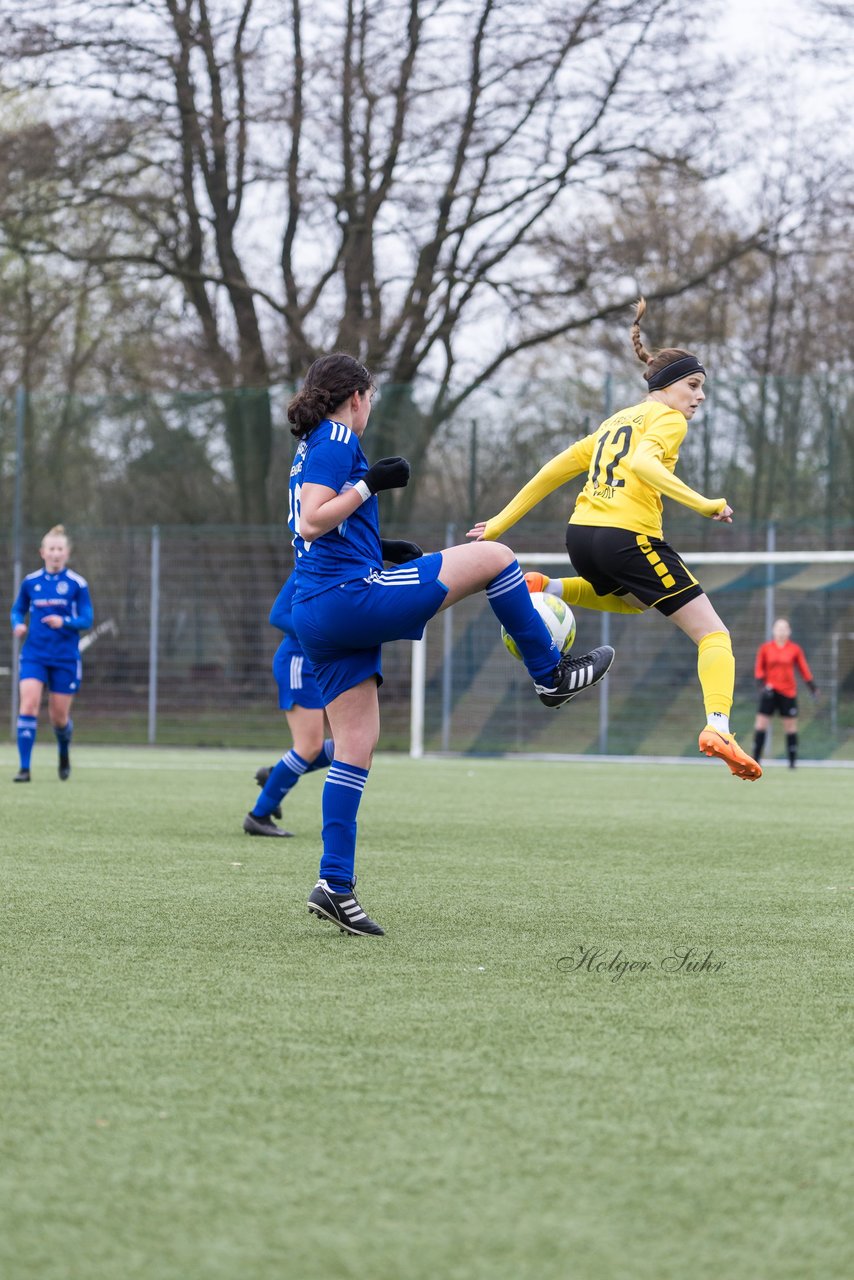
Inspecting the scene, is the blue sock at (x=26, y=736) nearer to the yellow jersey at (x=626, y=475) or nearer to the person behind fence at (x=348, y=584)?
the yellow jersey at (x=626, y=475)

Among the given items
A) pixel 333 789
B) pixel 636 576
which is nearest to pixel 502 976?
pixel 333 789

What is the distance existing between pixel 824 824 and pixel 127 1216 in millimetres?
7783

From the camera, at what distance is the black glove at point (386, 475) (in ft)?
15.5

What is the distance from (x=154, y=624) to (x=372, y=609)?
54.7 feet

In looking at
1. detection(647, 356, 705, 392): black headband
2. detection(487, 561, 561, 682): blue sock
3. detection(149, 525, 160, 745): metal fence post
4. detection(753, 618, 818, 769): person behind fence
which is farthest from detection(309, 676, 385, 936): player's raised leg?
detection(149, 525, 160, 745): metal fence post

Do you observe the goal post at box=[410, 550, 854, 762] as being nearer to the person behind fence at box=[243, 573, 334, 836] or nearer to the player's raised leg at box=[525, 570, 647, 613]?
the person behind fence at box=[243, 573, 334, 836]

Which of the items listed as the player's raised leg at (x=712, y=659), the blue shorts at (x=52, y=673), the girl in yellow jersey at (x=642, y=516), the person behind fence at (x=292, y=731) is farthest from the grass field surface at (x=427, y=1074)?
the blue shorts at (x=52, y=673)

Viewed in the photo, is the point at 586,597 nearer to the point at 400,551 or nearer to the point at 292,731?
the point at 400,551

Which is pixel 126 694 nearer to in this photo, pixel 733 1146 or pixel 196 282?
pixel 196 282

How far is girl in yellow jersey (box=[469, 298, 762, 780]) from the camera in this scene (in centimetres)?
612

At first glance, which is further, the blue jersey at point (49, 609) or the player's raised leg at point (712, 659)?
the blue jersey at point (49, 609)

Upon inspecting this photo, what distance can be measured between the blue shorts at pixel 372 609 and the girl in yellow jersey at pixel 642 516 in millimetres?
1177

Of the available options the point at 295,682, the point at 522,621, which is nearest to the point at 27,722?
the point at 295,682

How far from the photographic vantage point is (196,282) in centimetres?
2359
